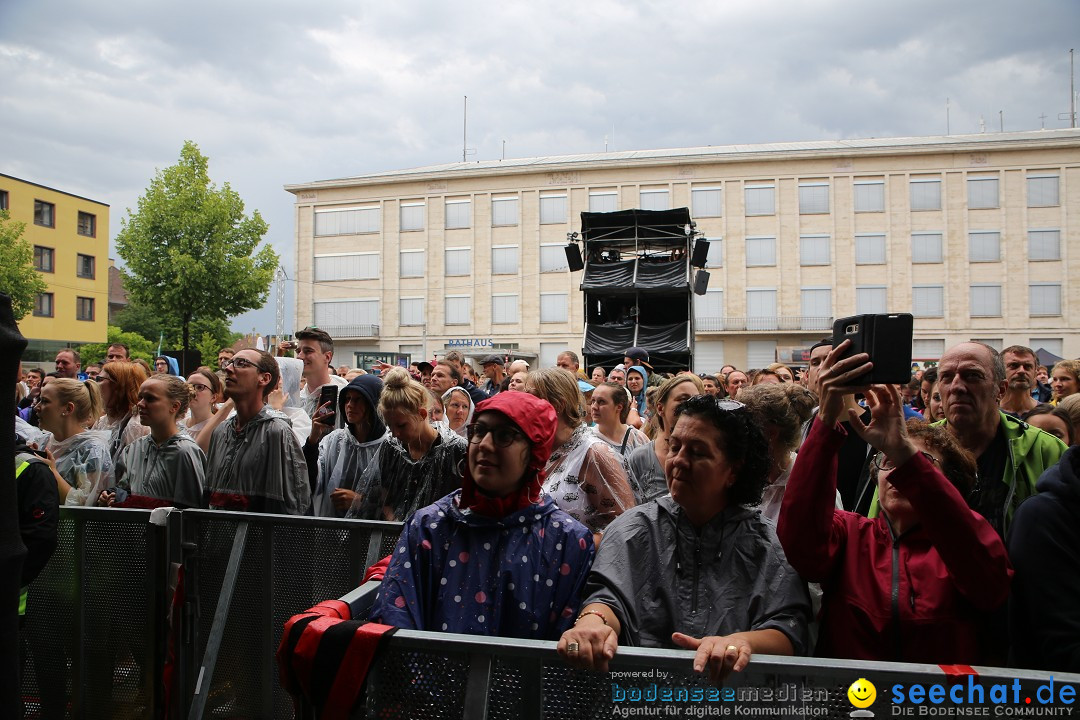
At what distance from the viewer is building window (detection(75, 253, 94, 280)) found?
42.7 meters

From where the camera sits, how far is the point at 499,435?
2.56 metres

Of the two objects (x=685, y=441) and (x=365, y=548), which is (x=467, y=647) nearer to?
(x=685, y=441)

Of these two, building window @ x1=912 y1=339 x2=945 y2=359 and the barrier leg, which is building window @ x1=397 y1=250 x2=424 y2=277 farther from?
the barrier leg

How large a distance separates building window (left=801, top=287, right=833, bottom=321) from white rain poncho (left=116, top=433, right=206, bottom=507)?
37955 mm

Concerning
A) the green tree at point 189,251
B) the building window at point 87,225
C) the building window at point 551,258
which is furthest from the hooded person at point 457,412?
the building window at point 87,225

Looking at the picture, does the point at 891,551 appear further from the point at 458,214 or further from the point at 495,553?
the point at 458,214

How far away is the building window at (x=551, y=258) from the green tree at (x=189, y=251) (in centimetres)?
1742

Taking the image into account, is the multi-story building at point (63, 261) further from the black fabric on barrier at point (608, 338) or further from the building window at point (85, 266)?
the black fabric on barrier at point (608, 338)

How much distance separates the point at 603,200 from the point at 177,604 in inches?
1540

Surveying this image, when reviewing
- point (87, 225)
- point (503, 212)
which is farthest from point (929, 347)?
point (87, 225)

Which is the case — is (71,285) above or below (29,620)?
above

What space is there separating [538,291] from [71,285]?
27.8m

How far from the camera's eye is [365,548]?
11.5 ft

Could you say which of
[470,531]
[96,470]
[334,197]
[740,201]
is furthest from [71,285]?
[470,531]
